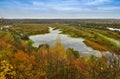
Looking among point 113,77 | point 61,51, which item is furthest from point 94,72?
point 61,51

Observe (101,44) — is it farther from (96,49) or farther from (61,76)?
(61,76)

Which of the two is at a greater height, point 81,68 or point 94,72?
point 94,72

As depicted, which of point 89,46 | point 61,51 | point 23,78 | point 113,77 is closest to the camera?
point 113,77

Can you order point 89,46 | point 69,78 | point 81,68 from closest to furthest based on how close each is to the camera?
point 69,78 < point 81,68 < point 89,46

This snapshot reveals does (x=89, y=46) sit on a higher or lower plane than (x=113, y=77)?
lower

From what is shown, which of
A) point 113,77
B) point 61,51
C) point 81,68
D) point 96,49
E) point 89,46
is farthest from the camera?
point 89,46

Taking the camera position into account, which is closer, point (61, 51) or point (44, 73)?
point (44, 73)

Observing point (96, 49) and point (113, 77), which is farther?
point (96, 49)

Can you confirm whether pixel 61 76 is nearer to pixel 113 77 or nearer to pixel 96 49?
pixel 113 77

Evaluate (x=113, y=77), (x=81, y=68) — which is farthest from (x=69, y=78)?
(x=113, y=77)
